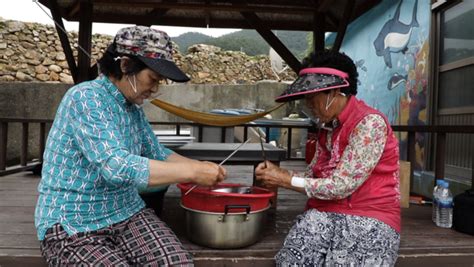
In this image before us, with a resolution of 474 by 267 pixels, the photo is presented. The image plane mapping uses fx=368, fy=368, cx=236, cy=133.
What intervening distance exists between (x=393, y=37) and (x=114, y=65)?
5.10 metres

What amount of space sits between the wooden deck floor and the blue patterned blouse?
1.64ft

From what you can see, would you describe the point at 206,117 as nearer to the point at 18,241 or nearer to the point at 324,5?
the point at 18,241

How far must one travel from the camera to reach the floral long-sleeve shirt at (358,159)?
1.63 metres

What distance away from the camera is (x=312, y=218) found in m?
1.79

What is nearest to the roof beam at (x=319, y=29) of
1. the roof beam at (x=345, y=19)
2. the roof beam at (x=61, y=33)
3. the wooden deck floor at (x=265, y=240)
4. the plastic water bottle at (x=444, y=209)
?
the roof beam at (x=345, y=19)

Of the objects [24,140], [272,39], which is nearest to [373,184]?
[272,39]

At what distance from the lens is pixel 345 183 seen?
165 cm

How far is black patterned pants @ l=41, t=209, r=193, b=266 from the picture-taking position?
150 centimetres

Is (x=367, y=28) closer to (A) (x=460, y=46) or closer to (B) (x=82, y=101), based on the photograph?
(A) (x=460, y=46)

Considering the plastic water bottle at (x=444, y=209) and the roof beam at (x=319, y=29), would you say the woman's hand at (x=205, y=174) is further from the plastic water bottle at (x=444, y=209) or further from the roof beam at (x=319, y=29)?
the roof beam at (x=319, y=29)

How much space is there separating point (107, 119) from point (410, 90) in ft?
15.0

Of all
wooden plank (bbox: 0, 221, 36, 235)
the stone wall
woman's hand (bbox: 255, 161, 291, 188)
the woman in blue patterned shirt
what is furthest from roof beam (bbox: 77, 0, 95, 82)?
the stone wall

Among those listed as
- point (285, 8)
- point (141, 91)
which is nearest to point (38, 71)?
point (285, 8)

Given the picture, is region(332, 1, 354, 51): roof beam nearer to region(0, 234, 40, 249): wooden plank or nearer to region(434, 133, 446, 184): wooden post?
region(434, 133, 446, 184): wooden post
